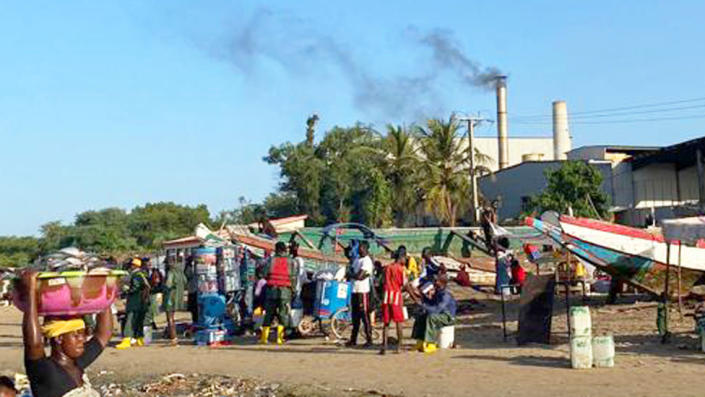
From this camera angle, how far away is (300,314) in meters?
17.7

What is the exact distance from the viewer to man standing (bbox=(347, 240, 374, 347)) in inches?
617

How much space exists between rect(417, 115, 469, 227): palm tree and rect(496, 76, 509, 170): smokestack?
8.46 m

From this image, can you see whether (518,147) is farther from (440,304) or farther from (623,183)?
(440,304)

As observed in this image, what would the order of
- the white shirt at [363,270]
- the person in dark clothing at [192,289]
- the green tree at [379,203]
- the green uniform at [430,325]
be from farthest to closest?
the green tree at [379,203] < the person in dark clothing at [192,289] < the white shirt at [363,270] < the green uniform at [430,325]

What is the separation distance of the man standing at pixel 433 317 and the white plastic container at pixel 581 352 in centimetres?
312

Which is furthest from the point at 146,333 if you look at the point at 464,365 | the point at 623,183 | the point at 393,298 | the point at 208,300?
the point at 623,183

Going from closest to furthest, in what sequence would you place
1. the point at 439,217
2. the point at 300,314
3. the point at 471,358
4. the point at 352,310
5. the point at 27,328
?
the point at 27,328, the point at 471,358, the point at 352,310, the point at 300,314, the point at 439,217

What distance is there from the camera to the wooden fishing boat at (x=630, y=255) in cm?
1817

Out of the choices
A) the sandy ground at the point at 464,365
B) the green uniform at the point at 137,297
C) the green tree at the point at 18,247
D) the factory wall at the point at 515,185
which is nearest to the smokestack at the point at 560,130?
the factory wall at the point at 515,185

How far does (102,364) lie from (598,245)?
944 centimetres

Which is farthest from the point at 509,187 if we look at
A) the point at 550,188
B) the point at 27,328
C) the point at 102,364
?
the point at 27,328

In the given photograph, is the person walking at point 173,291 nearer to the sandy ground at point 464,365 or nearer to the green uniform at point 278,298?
the sandy ground at point 464,365

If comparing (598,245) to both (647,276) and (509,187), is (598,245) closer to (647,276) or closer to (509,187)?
(647,276)

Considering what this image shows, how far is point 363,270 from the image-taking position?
15641mm
